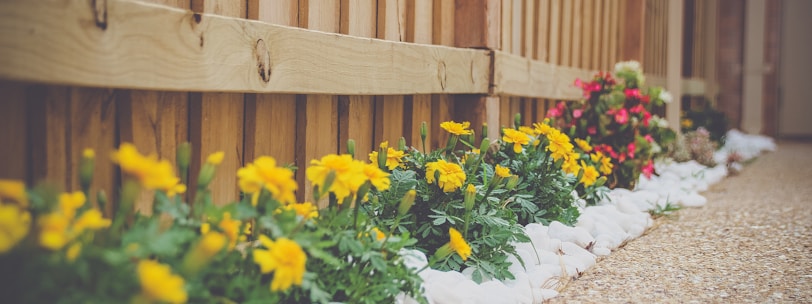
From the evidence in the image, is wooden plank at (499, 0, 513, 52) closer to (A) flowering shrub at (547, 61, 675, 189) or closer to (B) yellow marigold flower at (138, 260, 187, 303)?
(A) flowering shrub at (547, 61, 675, 189)

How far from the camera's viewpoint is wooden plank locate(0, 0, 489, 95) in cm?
131

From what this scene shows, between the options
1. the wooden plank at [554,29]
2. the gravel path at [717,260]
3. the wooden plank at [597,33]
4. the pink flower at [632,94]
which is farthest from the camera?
the wooden plank at [597,33]

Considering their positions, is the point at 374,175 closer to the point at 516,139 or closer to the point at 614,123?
the point at 516,139

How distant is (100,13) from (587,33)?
384 cm

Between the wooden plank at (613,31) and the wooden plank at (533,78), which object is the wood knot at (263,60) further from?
the wooden plank at (613,31)

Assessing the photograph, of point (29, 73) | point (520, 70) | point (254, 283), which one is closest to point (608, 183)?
point (520, 70)

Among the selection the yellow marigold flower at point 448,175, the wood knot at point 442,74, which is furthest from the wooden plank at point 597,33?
the yellow marigold flower at point 448,175

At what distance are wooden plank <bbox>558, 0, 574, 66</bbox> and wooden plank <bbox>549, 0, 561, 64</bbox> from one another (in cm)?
3

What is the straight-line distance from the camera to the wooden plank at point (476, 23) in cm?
299

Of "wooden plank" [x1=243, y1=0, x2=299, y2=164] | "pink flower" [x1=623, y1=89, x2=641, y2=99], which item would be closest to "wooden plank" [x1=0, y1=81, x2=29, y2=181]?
"wooden plank" [x1=243, y1=0, x2=299, y2=164]

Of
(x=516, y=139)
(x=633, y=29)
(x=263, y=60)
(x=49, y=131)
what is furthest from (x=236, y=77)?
(x=633, y=29)

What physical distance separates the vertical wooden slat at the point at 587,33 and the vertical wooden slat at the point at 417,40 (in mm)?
2156

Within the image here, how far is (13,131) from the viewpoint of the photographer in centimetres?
144

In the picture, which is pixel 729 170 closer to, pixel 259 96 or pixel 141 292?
pixel 259 96
